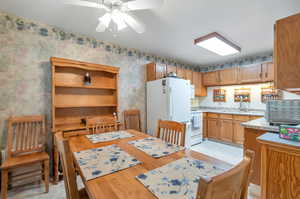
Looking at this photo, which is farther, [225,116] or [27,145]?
[225,116]

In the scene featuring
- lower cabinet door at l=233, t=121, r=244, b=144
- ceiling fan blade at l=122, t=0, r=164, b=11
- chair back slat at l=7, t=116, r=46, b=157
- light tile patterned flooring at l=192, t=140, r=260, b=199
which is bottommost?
light tile patterned flooring at l=192, t=140, r=260, b=199

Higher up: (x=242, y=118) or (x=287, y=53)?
(x=287, y=53)

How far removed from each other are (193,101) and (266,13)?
10.3 feet

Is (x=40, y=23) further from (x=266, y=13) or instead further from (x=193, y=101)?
(x=193, y=101)

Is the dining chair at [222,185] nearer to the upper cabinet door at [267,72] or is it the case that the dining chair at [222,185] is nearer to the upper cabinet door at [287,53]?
the upper cabinet door at [287,53]


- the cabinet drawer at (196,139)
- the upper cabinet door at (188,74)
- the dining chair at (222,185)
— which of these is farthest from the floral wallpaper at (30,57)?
the cabinet drawer at (196,139)

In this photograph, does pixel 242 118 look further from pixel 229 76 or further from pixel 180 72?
pixel 180 72

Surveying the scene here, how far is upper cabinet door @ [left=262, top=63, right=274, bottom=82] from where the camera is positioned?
3.11 meters

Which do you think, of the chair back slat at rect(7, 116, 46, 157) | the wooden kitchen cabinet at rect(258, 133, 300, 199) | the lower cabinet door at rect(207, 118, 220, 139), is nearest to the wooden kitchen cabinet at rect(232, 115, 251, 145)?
the lower cabinet door at rect(207, 118, 220, 139)

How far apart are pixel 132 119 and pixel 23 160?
1.82m

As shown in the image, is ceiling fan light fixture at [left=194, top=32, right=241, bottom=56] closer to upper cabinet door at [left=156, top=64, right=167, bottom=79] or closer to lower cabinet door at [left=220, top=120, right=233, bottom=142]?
upper cabinet door at [left=156, top=64, right=167, bottom=79]

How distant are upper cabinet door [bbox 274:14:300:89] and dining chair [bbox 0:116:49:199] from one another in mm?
2987

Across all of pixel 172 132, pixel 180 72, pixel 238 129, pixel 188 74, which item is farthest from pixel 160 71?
pixel 238 129

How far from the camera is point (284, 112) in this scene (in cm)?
161
